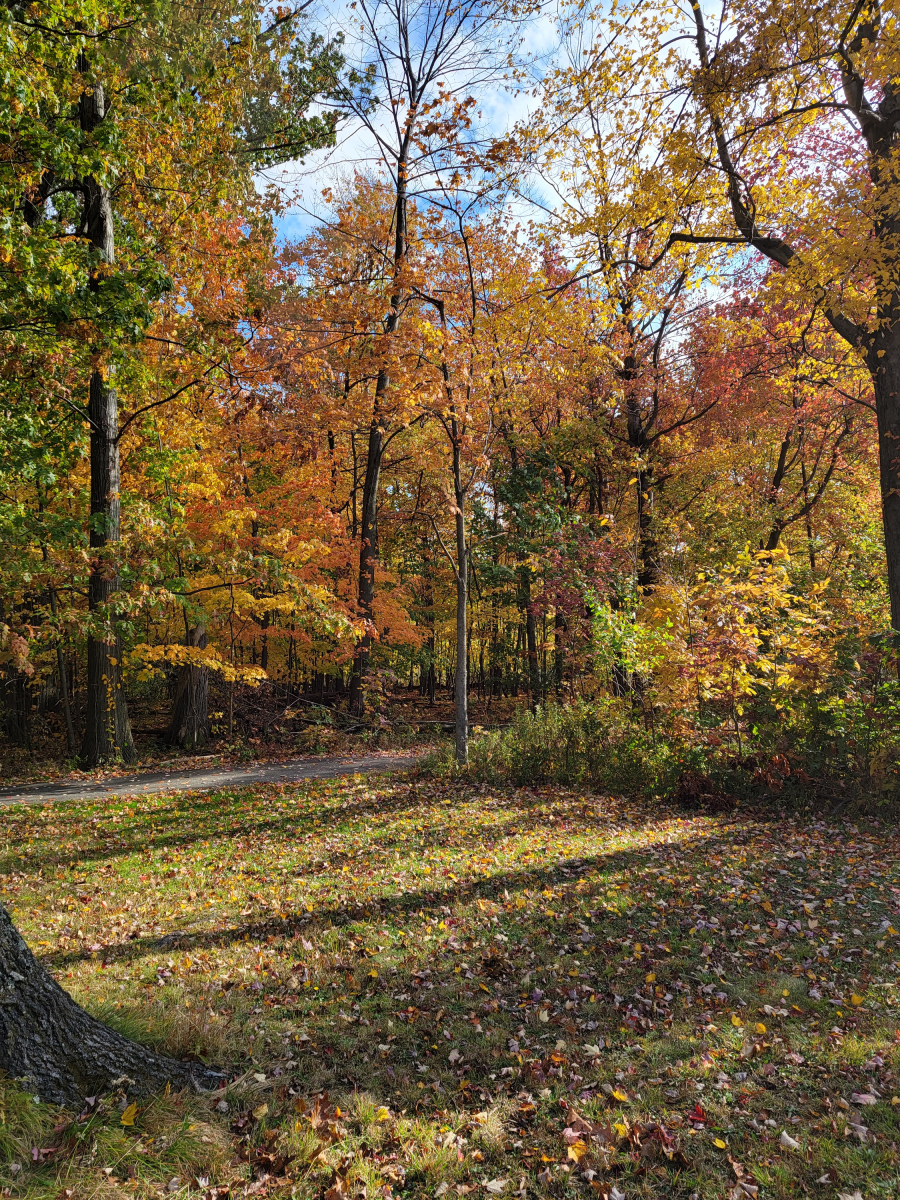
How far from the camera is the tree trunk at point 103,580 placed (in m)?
11.4

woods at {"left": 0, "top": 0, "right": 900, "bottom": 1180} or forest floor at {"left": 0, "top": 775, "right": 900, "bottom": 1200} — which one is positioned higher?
woods at {"left": 0, "top": 0, "right": 900, "bottom": 1180}

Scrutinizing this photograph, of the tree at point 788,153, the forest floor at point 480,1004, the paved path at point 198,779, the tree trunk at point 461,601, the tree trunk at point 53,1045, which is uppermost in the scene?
the tree at point 788,153

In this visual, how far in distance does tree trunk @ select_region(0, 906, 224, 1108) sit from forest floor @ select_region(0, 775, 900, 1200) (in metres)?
0.12

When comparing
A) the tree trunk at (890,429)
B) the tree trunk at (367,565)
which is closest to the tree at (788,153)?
the tree trunk at (890,429)

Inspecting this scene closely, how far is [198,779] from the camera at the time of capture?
11484mm

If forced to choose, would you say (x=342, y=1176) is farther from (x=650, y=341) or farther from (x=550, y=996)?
(x=650, y=341)

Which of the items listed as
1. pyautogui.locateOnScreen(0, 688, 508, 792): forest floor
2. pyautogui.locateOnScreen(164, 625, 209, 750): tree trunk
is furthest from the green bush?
pyautogui.locateOnScreen(164, 625, 209, 750): tree trunk

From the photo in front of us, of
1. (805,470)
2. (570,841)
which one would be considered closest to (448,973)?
(570,841)

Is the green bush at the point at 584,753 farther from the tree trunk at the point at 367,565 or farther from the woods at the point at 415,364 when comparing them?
the tree trunk at the point at 367,565

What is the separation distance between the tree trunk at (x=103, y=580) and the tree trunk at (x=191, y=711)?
3.48 m

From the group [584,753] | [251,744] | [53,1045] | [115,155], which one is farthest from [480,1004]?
[251,744]

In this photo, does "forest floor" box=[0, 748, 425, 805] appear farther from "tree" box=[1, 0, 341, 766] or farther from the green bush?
the green bush

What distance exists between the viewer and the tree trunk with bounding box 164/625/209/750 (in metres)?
16.1

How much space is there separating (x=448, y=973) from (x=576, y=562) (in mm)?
10640
